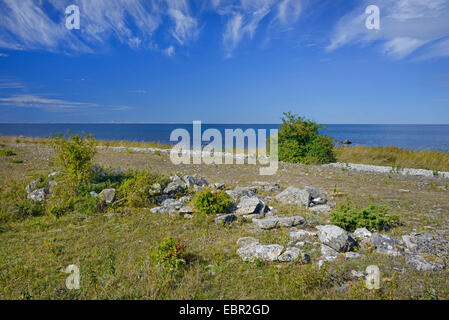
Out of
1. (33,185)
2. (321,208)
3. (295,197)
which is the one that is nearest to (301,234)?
(321,208)

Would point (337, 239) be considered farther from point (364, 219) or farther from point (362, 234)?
point (364, 219)

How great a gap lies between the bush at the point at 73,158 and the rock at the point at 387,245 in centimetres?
782

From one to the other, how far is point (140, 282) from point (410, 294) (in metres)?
3.43

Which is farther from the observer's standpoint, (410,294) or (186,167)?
(186,167)

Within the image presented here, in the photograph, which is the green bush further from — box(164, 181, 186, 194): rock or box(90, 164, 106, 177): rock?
box(90, 164, 106, 177): rock

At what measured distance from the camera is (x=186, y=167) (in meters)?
12.9

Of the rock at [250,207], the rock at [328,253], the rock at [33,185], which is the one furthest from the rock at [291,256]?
the rock at [33,185]

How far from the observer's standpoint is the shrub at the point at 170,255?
3846 millimetres

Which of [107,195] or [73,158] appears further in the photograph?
[73,158]

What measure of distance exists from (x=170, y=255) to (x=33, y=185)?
6.46m

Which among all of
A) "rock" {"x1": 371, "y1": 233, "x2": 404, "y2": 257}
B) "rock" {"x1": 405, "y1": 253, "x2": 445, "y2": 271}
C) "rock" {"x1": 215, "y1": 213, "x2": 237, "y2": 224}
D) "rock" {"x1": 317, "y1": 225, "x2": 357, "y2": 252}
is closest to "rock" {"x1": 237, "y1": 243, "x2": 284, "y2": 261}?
"rock" {"x1": 317, "y1": 225, "x2": 357, "y2": 252}

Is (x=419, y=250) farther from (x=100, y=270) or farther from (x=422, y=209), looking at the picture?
(x=100, y=270)

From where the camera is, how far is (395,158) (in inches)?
669
